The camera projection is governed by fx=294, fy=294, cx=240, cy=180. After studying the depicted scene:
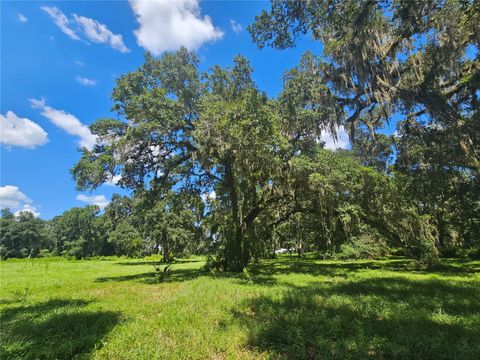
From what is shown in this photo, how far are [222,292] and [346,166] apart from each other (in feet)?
37.0

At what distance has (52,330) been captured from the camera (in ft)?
17.4

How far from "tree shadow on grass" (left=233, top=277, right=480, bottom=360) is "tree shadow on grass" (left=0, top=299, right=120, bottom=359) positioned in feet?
8.69

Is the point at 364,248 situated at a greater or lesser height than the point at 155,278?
greater

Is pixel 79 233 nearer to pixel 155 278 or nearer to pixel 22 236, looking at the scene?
pixel 22 236

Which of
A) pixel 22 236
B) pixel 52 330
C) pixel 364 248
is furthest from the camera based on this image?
pixel 22 236

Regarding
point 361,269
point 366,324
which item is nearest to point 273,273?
point 361,269

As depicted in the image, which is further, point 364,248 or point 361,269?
point 364,248

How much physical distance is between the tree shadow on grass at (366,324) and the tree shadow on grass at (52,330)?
2648 millimetres

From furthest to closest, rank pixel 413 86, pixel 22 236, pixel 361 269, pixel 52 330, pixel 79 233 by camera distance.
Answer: pixel 79 233, pixel 22 236, pixel 361 269, pixel 413 86, pixel 52 330

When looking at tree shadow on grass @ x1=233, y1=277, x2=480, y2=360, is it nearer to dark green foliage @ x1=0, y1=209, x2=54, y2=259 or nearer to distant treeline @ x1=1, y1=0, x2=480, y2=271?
distant treeline @ x1=1, y1=0, x2=480, y2=271

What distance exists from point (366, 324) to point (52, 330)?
18.8ft

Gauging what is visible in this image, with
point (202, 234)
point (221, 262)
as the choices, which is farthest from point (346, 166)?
point (202, 234)

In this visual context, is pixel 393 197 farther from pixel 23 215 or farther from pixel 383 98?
pixel 23 215

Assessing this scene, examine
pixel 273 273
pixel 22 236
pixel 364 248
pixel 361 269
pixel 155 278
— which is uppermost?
pixel 22 236
